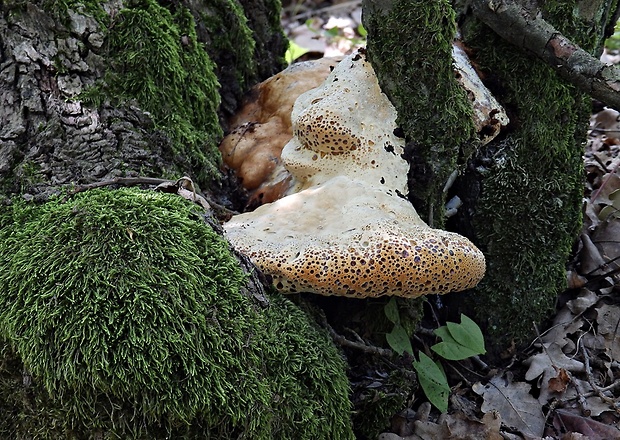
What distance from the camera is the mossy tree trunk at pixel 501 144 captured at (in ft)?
9.91

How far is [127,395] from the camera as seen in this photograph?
6.72ft

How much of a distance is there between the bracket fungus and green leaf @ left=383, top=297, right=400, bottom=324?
1.53ft

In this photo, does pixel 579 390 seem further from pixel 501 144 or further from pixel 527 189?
pixel 501 144

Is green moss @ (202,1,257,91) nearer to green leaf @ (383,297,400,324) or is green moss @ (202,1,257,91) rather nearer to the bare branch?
the bare branch

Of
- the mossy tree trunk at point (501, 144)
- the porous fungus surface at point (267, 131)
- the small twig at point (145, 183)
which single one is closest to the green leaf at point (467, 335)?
the mossy tree trunk at point (501, 144)

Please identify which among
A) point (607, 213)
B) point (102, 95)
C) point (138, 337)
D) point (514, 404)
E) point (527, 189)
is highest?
point (102, 95)

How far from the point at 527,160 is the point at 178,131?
6.50 ft

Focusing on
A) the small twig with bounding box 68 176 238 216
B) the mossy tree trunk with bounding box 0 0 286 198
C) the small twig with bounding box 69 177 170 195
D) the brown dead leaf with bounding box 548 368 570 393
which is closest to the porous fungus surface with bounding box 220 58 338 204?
the mossy tree trunk with bounding box 0 0 286 198

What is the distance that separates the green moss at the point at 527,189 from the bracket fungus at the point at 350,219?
73 cm

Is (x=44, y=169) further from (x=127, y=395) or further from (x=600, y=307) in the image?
(x=600, y=307)

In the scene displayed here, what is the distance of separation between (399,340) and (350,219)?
0.79 m

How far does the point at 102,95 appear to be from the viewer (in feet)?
10.0

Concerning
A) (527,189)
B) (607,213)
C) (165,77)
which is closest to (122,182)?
(165,77)

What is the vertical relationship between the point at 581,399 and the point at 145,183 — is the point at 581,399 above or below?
below
